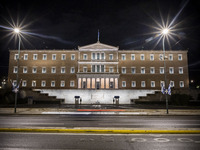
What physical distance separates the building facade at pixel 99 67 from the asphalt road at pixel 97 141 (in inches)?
1524

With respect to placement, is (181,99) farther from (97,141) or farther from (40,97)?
(40,97)

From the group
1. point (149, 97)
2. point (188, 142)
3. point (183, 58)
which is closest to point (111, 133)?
point (188, 142)

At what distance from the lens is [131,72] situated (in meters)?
47.5

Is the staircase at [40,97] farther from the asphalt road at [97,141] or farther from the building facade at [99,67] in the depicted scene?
the asphalt road at [97,141]

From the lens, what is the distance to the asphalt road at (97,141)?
6.09 meters

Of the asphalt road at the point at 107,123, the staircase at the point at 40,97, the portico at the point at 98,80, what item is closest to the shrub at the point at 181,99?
the portico at the point at 98,80

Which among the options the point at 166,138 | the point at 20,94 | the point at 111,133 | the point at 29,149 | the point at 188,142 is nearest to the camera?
the point at 29,149

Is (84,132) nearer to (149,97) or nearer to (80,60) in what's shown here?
(149,97)

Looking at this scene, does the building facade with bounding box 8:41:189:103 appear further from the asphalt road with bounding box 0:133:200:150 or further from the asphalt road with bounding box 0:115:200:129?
the asphalt road with bounding box 0:133:200:150

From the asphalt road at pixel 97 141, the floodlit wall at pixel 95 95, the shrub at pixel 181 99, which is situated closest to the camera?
the asphalt road at pixel 97 141

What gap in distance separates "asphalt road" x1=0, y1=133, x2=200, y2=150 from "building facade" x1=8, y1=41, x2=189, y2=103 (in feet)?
127

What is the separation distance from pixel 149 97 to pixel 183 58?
72.3ft

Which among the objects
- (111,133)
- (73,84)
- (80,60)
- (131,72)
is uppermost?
(80,60)

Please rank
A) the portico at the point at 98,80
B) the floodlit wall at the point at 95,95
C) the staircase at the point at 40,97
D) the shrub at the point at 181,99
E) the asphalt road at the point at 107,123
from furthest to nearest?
the portico at the point at 98,80
the floodlit wall at the point at 95,95
the staircase at the point at 40,97
the shrub at the point at 181,99
the asphalt road at the point at 107,123
